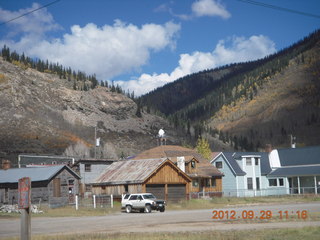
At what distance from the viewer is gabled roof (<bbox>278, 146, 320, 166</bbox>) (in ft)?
226

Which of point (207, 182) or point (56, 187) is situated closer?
point (56, 187)

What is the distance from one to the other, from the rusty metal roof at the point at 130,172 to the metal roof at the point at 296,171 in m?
24.0

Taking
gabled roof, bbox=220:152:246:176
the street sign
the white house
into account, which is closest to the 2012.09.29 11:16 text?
the street sign

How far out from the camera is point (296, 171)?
67.6 m

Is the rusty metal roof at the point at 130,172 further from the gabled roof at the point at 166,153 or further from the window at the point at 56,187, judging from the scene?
the gabled roof at the point at 166,153

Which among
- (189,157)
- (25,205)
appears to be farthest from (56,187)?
(25,205)

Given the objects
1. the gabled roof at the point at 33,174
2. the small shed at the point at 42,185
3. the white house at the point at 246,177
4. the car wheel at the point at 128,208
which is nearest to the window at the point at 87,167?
the small shed at the point at 42,185

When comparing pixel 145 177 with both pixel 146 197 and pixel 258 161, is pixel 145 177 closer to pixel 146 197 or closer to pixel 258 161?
pixel 146 197

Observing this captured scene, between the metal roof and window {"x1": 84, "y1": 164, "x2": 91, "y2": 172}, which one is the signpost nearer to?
window {"x1": 84, "y1": 164, "x2": 91, "y2": 172}

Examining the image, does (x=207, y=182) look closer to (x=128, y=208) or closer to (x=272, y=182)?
(x=272, y=182)

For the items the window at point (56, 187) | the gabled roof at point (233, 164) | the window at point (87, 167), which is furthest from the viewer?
the gabled roof at point (233, 164)

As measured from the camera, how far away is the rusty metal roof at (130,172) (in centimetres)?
4989

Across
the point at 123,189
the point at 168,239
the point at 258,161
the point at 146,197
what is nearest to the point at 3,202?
the point at 123,189

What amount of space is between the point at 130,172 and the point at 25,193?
3819 centimetres
